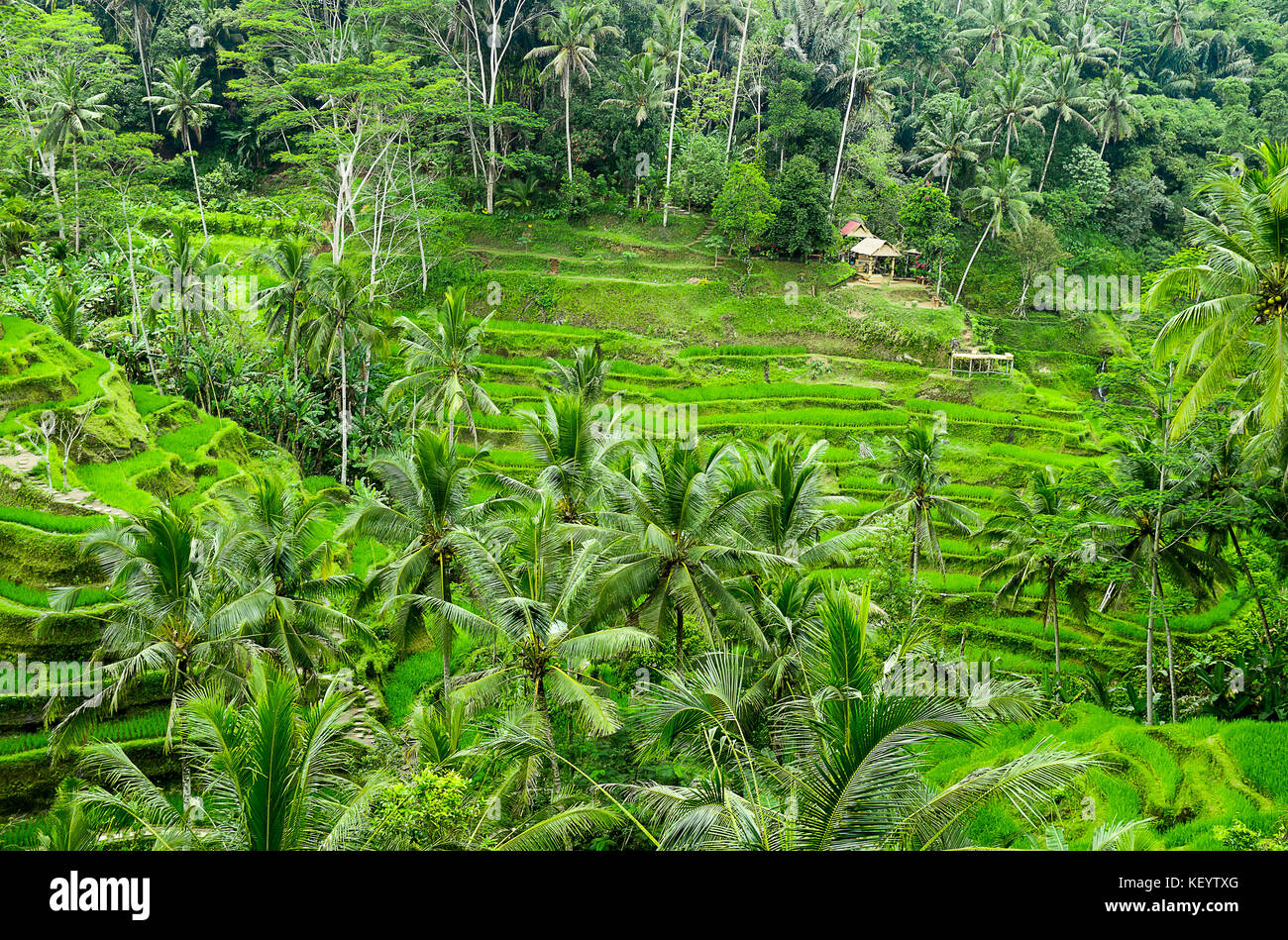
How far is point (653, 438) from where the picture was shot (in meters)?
25.6

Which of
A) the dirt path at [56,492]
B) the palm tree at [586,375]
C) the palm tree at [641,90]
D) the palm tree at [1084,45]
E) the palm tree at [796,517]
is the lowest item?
the dirt path at [56,492]

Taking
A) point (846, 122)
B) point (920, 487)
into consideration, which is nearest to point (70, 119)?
point (846, 122)

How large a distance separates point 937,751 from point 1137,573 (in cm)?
553

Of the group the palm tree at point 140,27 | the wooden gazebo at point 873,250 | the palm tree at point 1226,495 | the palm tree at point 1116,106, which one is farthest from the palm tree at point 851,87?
the palm tree at point 140,27

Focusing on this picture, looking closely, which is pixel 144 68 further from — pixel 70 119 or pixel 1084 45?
pixel 1084 45

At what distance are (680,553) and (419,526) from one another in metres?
4.59

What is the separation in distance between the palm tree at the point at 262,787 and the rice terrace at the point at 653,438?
0.07 metres

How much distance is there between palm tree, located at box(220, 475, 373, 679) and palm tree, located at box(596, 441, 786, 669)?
4818 millimetres

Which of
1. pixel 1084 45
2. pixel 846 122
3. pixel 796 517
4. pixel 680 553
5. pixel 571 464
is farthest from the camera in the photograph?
pixel 1084 45

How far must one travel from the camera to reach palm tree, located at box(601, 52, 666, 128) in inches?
1607

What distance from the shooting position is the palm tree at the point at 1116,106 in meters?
44.1

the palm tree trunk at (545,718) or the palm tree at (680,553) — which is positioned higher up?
the palm tree at (680,553)

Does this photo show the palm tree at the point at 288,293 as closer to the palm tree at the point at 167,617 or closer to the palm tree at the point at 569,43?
the palm tree at the point at 167,617
